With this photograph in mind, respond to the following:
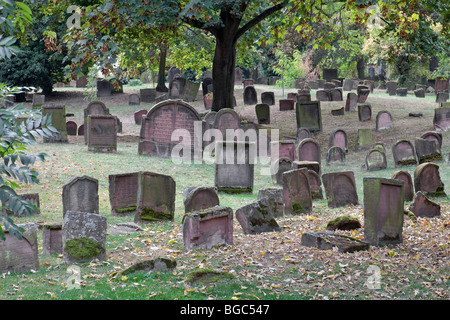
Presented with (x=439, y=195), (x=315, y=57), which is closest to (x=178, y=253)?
(x=439, y=195)

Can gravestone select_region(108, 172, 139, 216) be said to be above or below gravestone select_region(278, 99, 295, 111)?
below

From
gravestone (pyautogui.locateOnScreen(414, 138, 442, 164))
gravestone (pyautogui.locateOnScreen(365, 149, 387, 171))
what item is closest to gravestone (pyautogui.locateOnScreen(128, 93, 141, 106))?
gravestone (pyautogui.locateOnScreen(365, 149, 387, 171))

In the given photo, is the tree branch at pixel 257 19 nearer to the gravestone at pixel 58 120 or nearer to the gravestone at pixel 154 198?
the gravestone at pixel 58 120

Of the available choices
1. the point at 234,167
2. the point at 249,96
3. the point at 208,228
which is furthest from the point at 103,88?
the point at 208,228

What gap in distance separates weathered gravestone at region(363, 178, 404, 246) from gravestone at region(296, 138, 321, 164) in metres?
8.52

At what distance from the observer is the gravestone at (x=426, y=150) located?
1795cm

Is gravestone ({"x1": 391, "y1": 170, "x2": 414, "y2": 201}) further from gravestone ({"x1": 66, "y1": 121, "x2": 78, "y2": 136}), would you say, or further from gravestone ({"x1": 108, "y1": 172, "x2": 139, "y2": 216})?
gravestone ({"x1": 66, "y1": 121, "x2": 78, "y2": 136})

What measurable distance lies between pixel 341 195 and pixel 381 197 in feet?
12.6

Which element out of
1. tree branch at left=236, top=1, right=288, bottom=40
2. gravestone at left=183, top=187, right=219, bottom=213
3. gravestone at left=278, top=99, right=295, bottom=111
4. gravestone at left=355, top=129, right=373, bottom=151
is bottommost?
gravestone at left=183, top=187, right=219, bottom=213

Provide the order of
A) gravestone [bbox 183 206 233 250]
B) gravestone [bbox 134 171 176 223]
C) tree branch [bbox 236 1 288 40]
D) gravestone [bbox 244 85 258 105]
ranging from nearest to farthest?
gravestone [bbox 183 206 233 250]
gravestone [bbox 134 171 176 223]
tree branch [bbox 236 1 288 40]
gravestone [bbox 244 85 258 105]

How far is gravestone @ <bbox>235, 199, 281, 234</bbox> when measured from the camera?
9898 millimetres

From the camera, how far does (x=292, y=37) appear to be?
3703 centimetres

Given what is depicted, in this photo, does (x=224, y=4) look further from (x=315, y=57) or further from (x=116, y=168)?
(x=315, y=57)

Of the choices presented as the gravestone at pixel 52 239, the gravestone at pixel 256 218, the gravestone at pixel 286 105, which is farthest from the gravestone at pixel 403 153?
the gravestone at pixel 52 239
